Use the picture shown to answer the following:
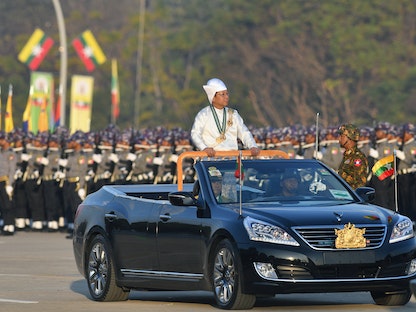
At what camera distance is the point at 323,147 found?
32.8 metres

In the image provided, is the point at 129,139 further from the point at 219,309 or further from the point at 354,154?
the point at 219,309

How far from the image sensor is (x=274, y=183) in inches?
611

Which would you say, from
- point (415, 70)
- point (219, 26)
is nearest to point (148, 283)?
point (415, 70)

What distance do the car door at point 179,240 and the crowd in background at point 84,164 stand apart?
1685cm

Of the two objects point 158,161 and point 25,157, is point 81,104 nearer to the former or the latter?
point 25,157

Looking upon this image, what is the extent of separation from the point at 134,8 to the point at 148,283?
102 metres

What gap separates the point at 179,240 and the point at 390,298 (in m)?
1.97

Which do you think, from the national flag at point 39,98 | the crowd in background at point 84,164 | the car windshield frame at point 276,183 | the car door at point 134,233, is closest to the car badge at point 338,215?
the car windshield frame at point 276,183

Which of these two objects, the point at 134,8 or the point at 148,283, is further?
the point at 134,8

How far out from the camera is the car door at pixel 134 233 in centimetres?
1594

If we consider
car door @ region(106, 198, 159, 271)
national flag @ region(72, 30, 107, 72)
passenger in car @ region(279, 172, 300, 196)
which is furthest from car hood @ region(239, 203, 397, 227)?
national flag @ region(72, 30, 107, 72)

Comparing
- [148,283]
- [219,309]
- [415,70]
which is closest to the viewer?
[219,309]

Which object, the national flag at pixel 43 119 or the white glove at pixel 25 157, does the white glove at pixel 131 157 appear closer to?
the white glove at pixel 25 157

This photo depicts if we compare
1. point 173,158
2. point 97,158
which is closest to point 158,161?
point 173,158
